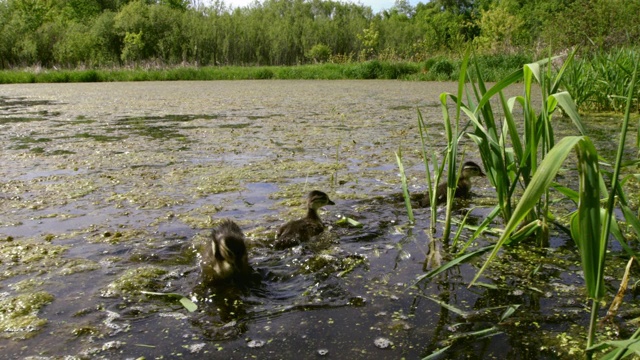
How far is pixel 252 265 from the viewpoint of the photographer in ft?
10.4

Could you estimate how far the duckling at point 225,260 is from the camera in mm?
2764

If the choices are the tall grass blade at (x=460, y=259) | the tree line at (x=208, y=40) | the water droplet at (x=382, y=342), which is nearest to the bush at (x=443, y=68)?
the tree line at (x=208, y=40)

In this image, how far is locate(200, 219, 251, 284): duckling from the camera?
9.07 ft

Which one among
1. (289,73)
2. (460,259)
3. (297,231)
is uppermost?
(289,73)

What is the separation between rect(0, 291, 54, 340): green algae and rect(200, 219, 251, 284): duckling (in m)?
0.77

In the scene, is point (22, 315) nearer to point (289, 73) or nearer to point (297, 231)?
point (297, 231)

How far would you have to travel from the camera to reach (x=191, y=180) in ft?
16.4

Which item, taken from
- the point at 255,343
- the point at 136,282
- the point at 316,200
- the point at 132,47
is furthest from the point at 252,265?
the point at 132,47

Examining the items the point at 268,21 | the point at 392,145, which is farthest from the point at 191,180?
the point at 268,21

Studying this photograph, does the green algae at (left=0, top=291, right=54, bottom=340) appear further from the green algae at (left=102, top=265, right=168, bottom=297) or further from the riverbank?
the riverbank

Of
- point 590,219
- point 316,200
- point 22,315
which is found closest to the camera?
point 590,219

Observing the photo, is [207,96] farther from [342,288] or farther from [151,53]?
[151,53]

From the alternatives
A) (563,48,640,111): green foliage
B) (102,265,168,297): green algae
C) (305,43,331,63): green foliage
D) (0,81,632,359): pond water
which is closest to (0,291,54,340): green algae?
(0,81,632,359): pond water

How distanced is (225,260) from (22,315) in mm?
944
